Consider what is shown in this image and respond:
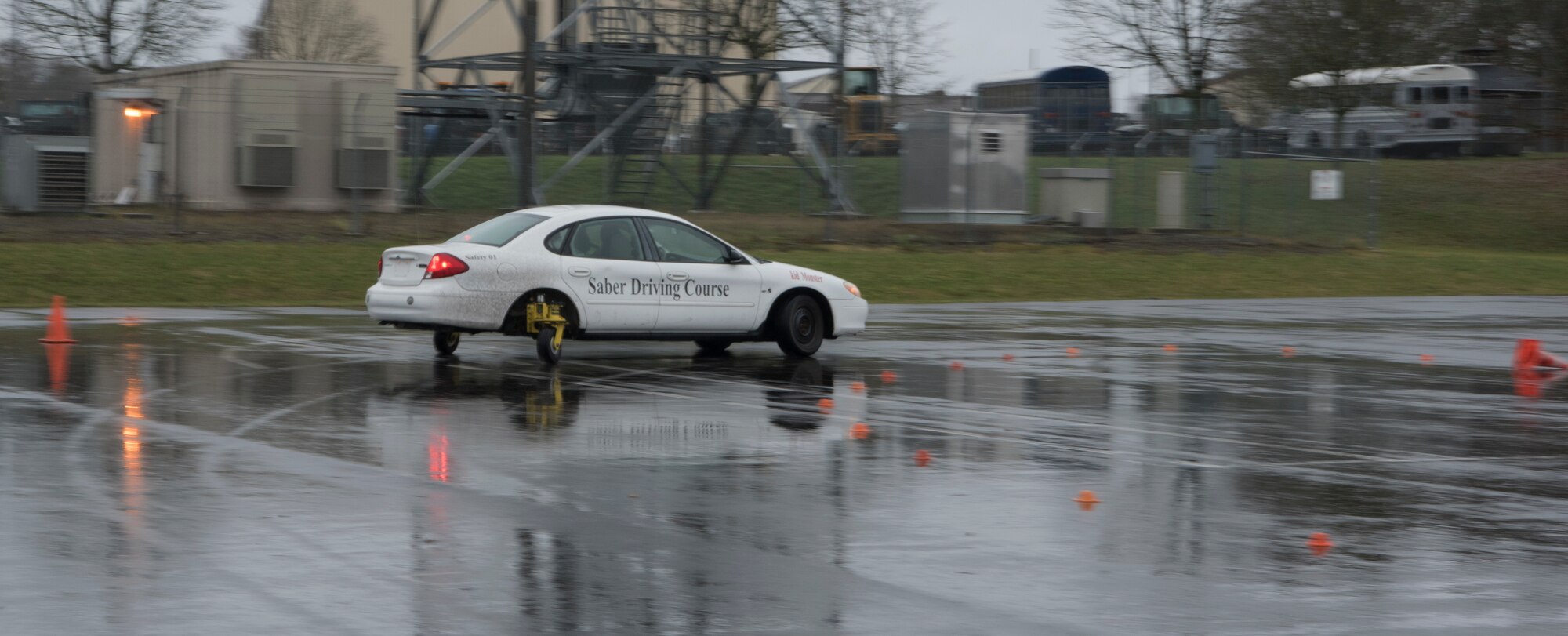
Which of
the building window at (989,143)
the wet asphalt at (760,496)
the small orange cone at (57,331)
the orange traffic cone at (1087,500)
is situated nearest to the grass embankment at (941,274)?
the building window at (989,143)

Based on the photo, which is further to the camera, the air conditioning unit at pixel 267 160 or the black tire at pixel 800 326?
the air conditioning unit at pixel 267 160

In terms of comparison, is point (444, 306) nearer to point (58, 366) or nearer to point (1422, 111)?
point (58, 366)

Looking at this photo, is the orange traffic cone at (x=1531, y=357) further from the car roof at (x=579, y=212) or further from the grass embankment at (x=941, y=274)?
the grass embankment at (x=941, y=274)

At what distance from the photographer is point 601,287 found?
15633mm

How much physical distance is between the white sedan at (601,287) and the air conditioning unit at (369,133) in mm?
18067

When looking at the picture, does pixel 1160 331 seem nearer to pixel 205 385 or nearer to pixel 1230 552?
pixel 205 385

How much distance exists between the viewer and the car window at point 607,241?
1570 cm

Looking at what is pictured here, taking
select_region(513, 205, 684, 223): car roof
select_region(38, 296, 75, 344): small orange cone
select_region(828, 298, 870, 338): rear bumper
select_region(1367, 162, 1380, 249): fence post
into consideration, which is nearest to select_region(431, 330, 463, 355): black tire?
select_region(513, 205, 684, 223): car roof

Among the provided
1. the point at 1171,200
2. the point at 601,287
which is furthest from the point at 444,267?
the point at 1171,200

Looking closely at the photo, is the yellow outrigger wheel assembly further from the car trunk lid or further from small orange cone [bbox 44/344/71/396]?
small orange cone [bbox 44/344/71/396]

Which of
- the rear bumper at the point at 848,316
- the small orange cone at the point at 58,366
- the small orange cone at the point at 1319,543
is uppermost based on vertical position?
the rear bumper at the point at 848,316

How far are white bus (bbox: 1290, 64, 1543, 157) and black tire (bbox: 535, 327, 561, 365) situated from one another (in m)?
43.6

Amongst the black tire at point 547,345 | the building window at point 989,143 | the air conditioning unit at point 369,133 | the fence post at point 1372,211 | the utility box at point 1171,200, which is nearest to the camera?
the black tire at point 547,345

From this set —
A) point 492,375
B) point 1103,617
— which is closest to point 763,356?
point 492,375
